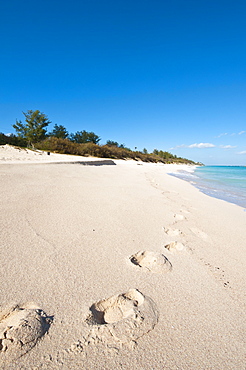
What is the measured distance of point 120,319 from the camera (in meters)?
0.87

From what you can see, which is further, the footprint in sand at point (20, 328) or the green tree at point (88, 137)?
the green tree at point (88, 137)

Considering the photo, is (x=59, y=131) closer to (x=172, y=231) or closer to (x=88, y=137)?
(x=88, y=137)

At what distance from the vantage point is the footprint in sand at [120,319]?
0.74m

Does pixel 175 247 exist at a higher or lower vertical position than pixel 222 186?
higher

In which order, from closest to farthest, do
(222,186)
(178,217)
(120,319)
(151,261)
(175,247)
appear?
1. (120,319)
2. (151,261)
3. (175,247)
4. (178,217)
5. (222,186)

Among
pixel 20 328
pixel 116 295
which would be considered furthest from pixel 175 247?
pixel 20 328

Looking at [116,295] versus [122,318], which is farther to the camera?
[116,295]

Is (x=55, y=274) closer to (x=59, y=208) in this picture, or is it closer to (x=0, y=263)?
(x=0, y=263)

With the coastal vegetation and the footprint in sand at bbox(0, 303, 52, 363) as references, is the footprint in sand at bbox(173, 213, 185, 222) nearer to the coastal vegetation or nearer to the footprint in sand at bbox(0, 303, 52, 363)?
the footprint in sand at bbox(0, 303, 52, 363)

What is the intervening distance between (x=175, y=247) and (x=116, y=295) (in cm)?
82

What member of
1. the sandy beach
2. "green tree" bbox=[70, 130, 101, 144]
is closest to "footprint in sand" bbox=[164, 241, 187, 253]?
the sandy beach

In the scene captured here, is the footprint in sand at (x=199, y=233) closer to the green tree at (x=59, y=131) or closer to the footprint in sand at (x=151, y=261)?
the footprint in sand at (x=151, y=261)

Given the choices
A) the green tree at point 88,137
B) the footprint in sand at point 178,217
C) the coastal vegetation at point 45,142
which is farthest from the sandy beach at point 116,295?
the green tree at point 88,137

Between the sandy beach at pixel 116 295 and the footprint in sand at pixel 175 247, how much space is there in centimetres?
1
